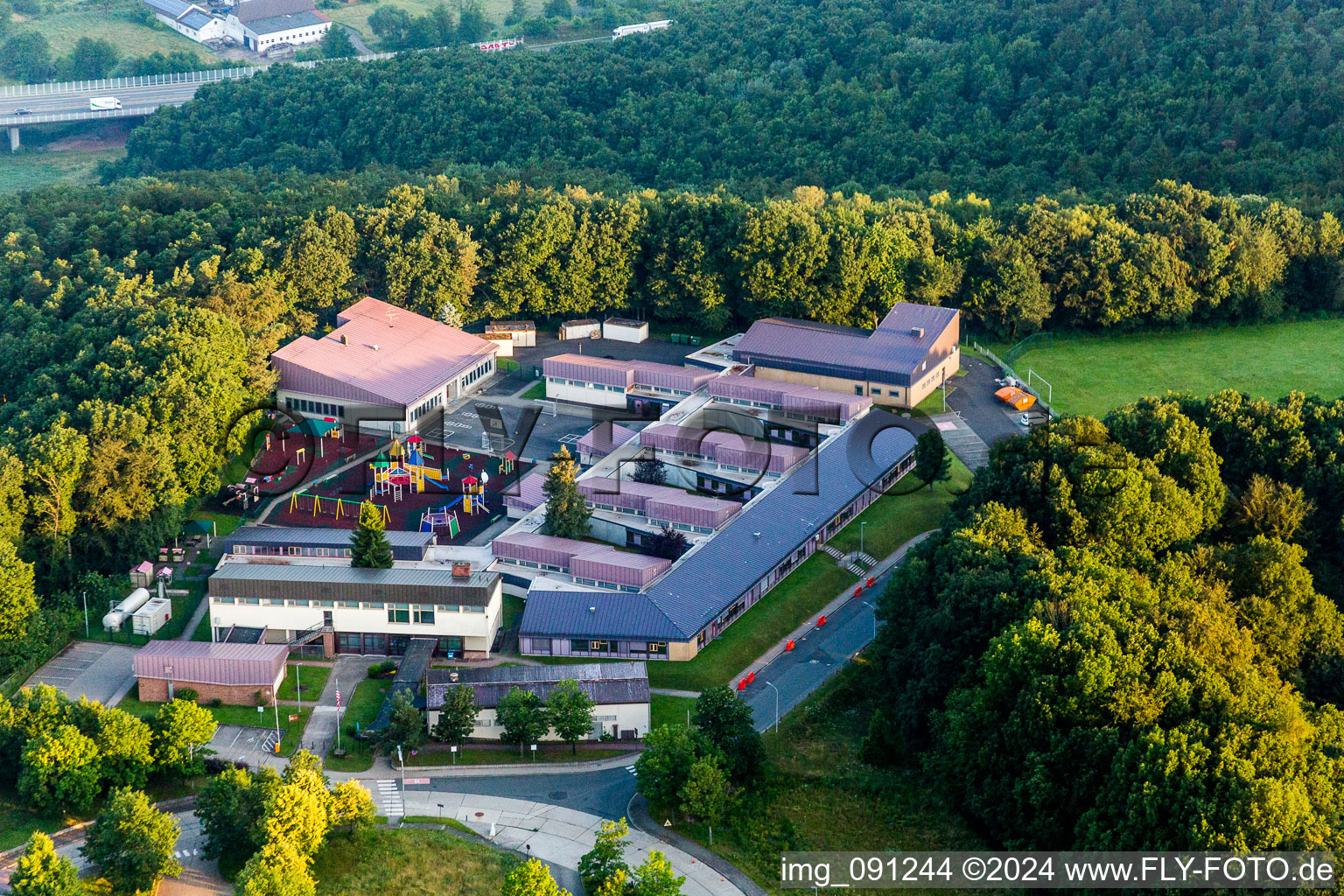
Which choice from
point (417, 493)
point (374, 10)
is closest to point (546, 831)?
point (417, 493)

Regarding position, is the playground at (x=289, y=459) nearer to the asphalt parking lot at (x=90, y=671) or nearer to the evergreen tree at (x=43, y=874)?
the asphalt parking lot at (x=90, y=671)

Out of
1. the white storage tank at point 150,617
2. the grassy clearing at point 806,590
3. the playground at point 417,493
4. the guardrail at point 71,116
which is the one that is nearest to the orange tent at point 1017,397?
the grassy clearing at point 806,590

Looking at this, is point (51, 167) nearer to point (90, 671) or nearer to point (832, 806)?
point (90, 671)

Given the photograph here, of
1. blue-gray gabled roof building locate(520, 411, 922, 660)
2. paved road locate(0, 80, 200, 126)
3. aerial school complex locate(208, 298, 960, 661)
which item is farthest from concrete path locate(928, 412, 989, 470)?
paved road locate(0, 80, 200, 126)

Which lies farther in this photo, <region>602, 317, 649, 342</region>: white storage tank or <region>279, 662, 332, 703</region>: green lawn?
<region>602, 317, 649, 342</region>: white storage tank

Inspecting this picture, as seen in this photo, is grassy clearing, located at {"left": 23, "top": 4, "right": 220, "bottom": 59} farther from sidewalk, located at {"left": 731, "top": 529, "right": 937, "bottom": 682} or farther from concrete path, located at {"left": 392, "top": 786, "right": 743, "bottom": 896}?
concrete path, located at {"left": 392, "top": 786, "right": 743, "bottom": 896}

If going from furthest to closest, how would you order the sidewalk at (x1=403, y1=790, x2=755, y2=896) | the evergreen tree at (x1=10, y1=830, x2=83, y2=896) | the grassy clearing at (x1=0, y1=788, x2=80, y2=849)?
the grassy clearing at (x1=0, y1=788, x2=80, y2=849) < the sidewalk at (x1=403, y1=790, x2=755, y2=896) < the evergreen tree at (x1=10, y1=830, x2=83, y2=896)
